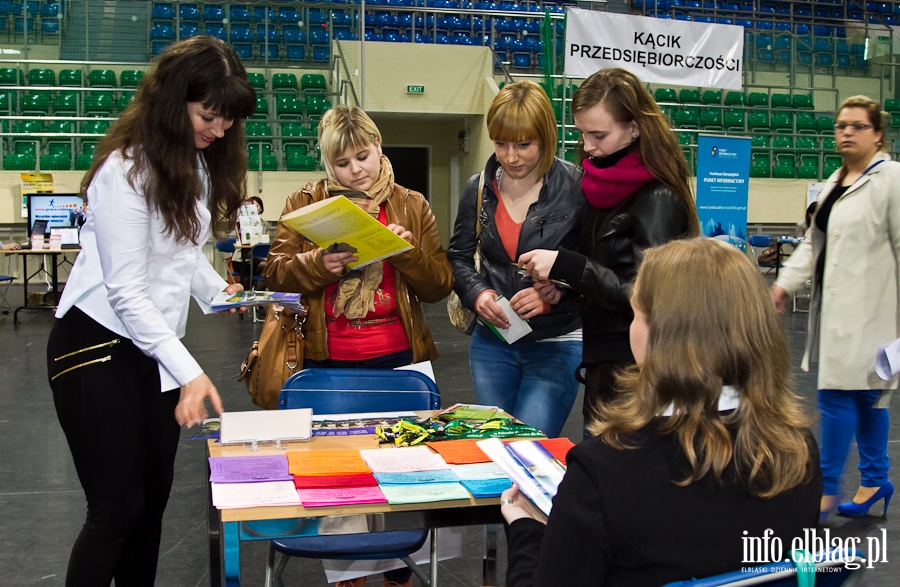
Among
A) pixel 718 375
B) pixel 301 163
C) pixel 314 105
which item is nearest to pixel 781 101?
pixel 314 105

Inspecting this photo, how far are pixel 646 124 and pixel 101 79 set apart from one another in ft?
41.3

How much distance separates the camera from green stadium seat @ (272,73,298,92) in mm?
13484

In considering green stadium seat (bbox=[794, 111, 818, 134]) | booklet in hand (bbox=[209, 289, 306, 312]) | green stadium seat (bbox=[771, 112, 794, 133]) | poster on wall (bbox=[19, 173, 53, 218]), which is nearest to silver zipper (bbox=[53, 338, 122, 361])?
booklet in hand (bbox=[209, 289, 306, 312])

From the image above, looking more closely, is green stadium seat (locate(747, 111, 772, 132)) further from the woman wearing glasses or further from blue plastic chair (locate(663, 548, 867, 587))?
blue plastic chair (locate(663, 548, 867, 587))

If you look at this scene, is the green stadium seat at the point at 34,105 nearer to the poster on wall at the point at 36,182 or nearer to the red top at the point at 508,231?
the poster on wall at the point at 36,182

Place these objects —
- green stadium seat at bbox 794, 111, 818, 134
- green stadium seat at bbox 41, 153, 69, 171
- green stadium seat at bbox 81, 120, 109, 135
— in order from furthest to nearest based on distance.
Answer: green stadium seat at bbox 794, 111, 818, 134, green stadium seat at bbox 81, 120, 109, 135, green stadium seat at bbox 41, 153, 69, 171

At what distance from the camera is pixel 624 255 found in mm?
2141

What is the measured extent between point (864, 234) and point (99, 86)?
12321 millimetres

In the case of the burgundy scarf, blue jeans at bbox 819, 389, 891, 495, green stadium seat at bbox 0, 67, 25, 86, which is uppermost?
green stadium seat at bbox 0, 67, 25, 86

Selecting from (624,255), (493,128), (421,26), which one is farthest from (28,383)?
(421,26)

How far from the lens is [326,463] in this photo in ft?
5.65

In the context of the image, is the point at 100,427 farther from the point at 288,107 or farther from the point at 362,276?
the point at 288,107

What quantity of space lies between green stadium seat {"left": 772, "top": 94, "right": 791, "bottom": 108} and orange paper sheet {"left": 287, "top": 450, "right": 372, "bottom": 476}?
48.7 feet

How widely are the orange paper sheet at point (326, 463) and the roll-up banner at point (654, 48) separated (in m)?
5.75
